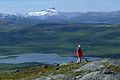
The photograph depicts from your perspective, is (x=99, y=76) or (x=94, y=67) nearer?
(x=99, y=76)

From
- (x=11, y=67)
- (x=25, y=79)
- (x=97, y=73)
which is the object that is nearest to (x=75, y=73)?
(x=97, y=73)

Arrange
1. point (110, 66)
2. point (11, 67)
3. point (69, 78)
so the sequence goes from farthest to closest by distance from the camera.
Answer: point (11, 67)
point (110, 66)
point (69, 78)

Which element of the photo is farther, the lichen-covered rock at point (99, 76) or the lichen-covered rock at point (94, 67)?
the lichen-covered rock at point (94, 67)

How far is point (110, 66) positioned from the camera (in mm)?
30969

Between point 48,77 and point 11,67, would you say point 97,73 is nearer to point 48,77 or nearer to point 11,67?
point 48,77

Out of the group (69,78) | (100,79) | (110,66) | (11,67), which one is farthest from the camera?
Answer: (11,67)

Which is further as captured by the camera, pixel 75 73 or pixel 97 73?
pixel 75 73

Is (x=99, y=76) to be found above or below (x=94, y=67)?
below

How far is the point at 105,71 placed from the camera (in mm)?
28250

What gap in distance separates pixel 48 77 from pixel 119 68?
6349mm

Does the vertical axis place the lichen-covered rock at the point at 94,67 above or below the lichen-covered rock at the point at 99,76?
above

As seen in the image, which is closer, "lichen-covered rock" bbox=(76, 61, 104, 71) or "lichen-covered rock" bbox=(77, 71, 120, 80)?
"lichen-covered rock" bbox=(77, 71, 120, 80)

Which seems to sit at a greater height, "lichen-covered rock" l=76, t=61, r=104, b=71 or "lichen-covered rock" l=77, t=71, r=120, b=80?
"lichen-covered rock" l=76, t=61, r=104, b=71

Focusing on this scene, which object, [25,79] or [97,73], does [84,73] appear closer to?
[97,73]
